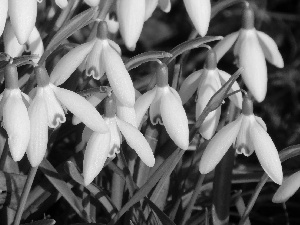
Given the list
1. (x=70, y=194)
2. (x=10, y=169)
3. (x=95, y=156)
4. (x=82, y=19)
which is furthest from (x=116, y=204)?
(x=82, y=19)

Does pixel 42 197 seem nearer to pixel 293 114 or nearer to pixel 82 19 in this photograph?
pixel 82 19

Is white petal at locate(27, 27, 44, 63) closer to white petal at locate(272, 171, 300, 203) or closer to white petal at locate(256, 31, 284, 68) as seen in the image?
white petal at locate(256, 31, 284, 68)

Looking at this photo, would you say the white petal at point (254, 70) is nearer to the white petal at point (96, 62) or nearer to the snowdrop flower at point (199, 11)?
the snowdrop flower at point (199, 11)

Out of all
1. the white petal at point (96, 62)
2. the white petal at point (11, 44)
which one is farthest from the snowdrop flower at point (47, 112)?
the white petal at point (11, 44)

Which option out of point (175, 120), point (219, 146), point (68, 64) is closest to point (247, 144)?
point (219, 146)

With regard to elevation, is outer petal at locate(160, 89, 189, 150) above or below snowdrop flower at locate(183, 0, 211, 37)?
below

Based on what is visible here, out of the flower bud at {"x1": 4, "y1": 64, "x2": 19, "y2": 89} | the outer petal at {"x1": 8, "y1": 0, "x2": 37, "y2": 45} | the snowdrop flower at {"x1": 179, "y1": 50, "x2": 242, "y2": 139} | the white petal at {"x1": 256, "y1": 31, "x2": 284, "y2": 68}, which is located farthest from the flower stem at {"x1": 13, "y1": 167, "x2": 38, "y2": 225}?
the white petal at {"x1": 256, "y1": 31, "x2": 284, "y2": 68}

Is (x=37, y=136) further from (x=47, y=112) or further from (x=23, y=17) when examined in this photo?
(x=23, y=17)
